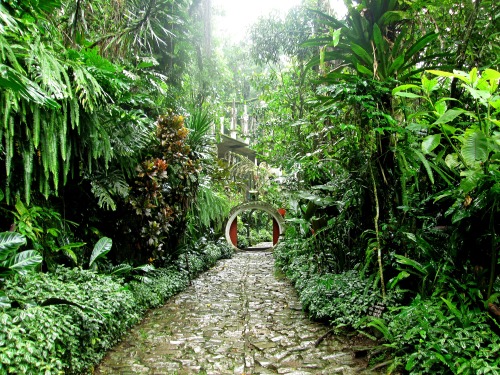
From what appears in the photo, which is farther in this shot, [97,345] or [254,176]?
[254,176]

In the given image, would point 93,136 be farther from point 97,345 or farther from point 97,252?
point 97,345

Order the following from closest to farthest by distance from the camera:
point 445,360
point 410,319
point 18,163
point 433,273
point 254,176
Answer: point 445,360 → point 410,319 → point 433,273 → point 18,163 → point 254,176

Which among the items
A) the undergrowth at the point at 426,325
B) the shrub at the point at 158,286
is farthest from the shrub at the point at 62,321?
the undergrowth at the point at 426,325

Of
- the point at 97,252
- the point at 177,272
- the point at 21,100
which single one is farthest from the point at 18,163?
the point at 177,272

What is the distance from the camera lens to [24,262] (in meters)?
2.32

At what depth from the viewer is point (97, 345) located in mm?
2635

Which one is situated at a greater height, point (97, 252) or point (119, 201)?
point (119, 201)

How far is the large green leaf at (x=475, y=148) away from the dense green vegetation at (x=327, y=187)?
0.01 m

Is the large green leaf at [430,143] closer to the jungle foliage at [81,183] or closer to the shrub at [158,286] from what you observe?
the jungle foliage at [81,183]

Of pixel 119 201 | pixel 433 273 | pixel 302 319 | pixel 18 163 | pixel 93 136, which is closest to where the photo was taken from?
pixel 433 273

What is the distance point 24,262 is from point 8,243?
0.58ft

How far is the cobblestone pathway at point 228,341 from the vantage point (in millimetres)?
2646

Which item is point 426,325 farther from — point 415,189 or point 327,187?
point 327,187

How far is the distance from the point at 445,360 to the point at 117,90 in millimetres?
3423
